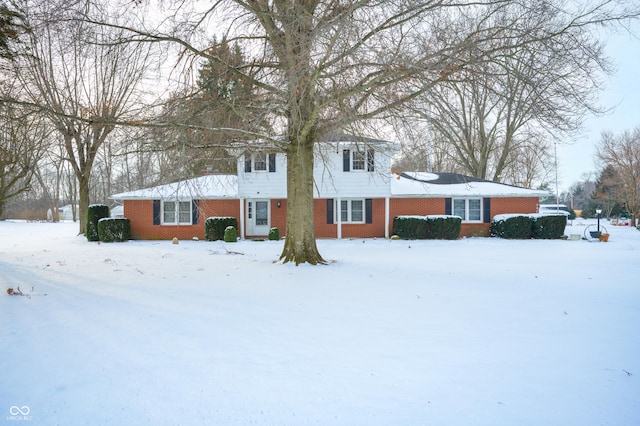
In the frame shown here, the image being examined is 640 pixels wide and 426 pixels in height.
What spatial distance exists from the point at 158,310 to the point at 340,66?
523cm

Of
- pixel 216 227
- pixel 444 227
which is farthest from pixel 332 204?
pixel 216 227

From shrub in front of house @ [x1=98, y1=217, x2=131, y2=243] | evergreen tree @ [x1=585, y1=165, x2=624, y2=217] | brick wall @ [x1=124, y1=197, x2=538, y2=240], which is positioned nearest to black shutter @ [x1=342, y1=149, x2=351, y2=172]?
brick wall @ [x1=124, y1=197, x2=538, y2=240]

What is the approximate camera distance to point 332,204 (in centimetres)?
1964

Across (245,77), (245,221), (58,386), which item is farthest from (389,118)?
(245,221)

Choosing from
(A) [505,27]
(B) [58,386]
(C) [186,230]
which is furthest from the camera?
(C) [186,230]

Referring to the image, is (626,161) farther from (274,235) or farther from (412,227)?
(274,235)

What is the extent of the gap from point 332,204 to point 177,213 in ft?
26.6

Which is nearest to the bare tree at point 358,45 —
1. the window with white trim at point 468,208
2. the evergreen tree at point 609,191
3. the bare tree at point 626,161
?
the window with white trim at point 468,208

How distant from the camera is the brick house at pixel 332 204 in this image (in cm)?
1897

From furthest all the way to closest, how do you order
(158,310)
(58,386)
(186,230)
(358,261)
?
(186,230), (358,261), (158,310), (58,386)

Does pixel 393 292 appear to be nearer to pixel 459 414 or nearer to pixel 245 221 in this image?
pixel 459 414

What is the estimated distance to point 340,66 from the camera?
7.13m

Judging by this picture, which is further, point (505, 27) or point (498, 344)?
point (505, 27)

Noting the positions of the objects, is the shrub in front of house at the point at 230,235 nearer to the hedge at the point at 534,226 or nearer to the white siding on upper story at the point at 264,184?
the white siding on upper story at the point at 264,184
